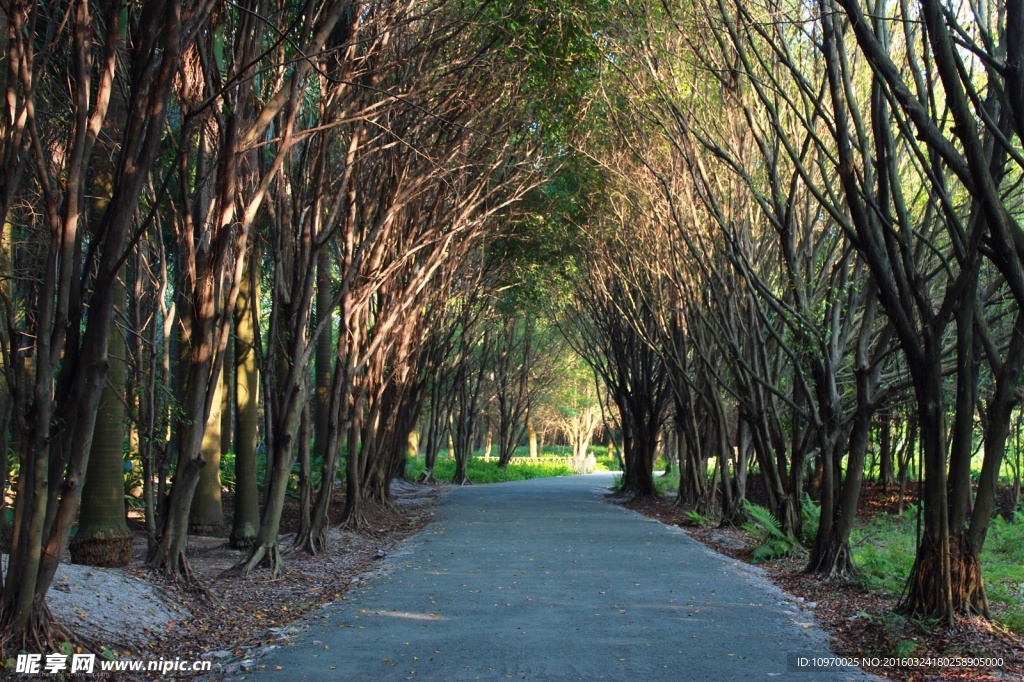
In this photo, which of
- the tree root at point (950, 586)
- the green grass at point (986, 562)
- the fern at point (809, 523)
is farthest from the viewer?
the fern at point (809, 523)

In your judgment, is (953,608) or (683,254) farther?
(683,254)

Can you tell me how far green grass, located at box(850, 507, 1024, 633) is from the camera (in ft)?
26.3

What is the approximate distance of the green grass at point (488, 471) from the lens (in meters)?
34.3

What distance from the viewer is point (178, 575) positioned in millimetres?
8297

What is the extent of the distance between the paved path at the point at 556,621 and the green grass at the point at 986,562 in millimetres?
1121

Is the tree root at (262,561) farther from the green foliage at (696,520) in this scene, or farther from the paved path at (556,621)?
the green foliage at (696,520)

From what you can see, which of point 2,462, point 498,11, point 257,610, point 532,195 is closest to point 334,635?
point 257,610

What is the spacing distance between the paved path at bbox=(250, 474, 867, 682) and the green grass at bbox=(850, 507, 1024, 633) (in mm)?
1121

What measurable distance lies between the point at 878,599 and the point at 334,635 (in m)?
4.95

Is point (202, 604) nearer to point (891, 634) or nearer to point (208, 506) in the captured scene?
point (208, 506)

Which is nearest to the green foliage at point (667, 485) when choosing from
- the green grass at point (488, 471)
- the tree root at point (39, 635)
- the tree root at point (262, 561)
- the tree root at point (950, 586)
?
the green grass at point (488, 471)

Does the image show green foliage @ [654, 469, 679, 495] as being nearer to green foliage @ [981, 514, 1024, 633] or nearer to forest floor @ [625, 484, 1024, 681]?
green foliage @ [981, 514, 1024, 633]

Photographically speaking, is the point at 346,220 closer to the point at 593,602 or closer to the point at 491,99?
the point at 491,99

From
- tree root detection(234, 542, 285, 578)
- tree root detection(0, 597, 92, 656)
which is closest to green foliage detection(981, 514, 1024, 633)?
tree root detection(0, 597, 92, 656)
